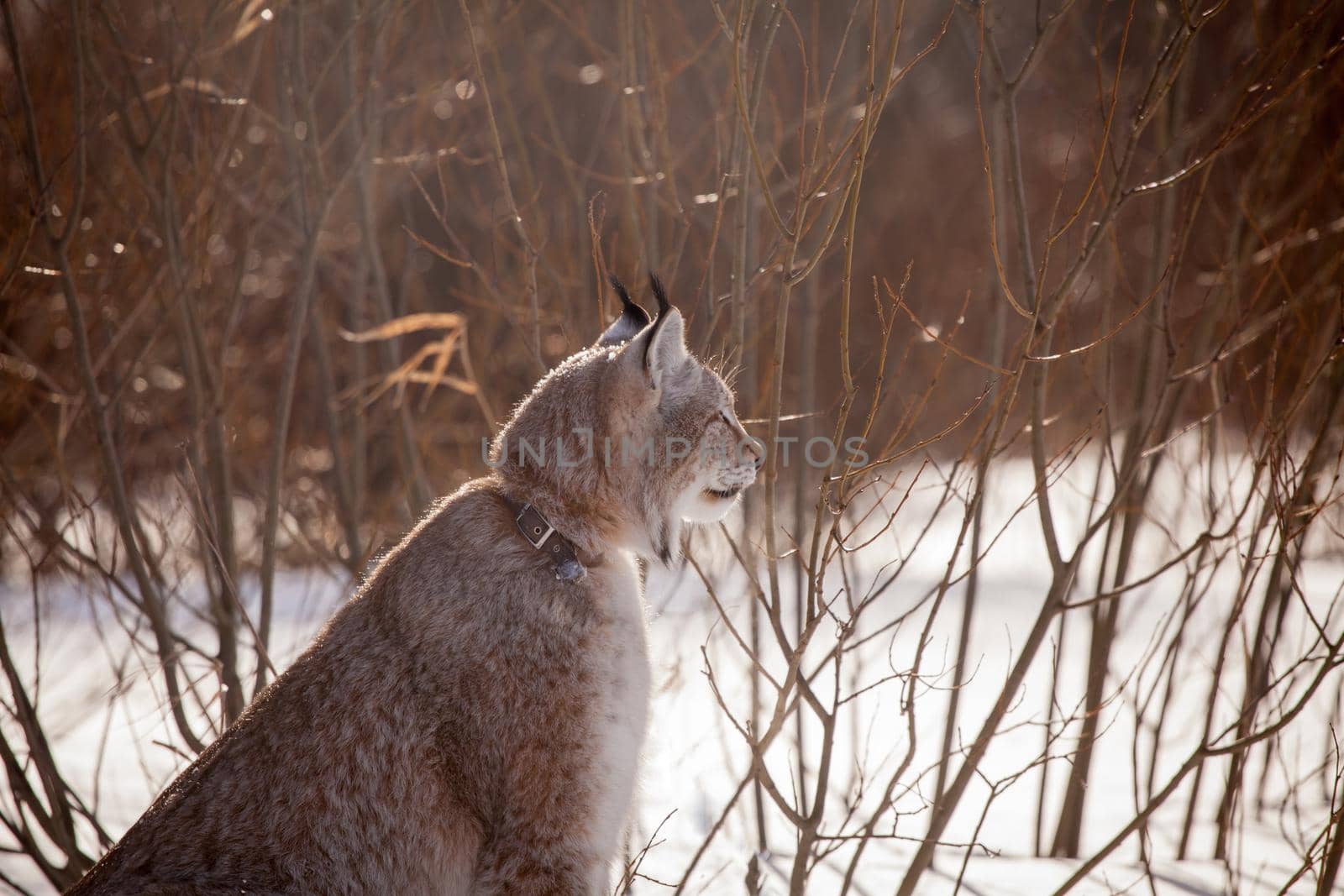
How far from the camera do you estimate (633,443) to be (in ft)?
9.68

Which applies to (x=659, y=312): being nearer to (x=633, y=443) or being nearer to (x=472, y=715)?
(x=633, y=443)

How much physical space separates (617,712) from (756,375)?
13.2 feet

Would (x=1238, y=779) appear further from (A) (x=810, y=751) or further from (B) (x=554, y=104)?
(B) (x=554, y=104)

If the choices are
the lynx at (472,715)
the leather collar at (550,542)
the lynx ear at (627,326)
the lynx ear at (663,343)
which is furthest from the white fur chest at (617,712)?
the lynx ear at (627,326)

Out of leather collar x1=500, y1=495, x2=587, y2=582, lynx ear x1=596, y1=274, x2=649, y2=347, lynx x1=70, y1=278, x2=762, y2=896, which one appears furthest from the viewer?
lynx ear x1=596, y1=274, x2=649, y2=347

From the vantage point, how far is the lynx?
256 centimetres

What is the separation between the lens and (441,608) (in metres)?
2.73

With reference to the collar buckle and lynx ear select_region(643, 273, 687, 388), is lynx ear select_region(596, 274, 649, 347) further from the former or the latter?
the collar buckle

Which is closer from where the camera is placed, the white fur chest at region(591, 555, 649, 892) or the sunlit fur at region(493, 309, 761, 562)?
the white fur chest at region(591, 555, 649, 892)

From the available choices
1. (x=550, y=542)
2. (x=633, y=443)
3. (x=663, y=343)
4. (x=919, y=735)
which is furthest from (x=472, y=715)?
(x=919, y=735)

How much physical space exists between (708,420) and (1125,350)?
10756mm

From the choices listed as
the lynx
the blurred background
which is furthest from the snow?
the lynx

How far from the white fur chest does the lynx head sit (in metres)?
0.21

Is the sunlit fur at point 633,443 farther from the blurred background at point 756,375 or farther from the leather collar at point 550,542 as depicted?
the blurred background at point 756,375
